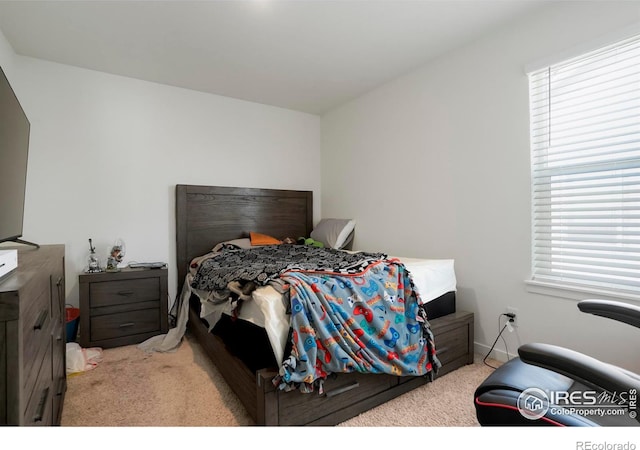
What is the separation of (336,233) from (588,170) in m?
2.22

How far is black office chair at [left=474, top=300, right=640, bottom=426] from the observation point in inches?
29.1

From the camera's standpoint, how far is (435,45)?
2516 millimetres

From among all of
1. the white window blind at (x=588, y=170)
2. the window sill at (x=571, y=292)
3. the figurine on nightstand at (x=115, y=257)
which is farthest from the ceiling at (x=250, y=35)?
the window sill at (x=571, y=292)

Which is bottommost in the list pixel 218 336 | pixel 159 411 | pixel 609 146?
pixel 159 411

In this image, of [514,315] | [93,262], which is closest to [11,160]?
[93,262]

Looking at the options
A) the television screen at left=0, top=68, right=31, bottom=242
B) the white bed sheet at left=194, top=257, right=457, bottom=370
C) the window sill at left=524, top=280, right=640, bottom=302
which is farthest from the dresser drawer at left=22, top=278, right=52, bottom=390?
the window sill at left=524, top=280, right=640, bottom=302

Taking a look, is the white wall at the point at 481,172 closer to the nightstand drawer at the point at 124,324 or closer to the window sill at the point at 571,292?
the window sill at the point at 571,292

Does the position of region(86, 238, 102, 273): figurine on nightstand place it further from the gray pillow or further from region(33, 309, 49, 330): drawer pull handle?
the gray pillow

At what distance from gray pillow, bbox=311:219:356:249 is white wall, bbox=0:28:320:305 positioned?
37.9 inches
